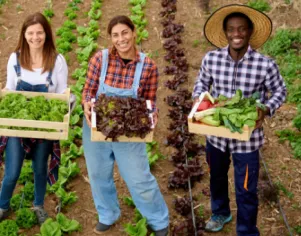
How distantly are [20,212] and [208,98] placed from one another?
257 cm

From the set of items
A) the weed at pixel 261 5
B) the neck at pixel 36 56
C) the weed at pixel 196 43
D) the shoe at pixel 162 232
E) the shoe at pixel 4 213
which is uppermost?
the weed at pixel 261 5

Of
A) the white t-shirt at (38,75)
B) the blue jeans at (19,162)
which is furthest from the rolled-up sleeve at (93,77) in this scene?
the blue jeans at (19,162)

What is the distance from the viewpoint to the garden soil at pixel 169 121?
5891 millimetres

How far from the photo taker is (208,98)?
452cm

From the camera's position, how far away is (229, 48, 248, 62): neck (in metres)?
4.41

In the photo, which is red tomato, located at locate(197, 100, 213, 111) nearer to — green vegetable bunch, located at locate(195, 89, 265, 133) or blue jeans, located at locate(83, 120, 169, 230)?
green vegetable bunch, located at locate(195, 89, 265, 133)

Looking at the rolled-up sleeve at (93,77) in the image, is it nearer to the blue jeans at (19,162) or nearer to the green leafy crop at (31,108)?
the green leafy crop at (31,108)

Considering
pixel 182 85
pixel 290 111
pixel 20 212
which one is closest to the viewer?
pixel 20 212

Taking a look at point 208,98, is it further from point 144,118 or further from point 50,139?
point 50,139

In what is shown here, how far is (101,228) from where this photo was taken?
5555 mm

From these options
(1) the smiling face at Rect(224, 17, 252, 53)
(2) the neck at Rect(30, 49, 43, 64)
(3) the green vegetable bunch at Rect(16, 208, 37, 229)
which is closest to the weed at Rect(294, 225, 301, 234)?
(1) the smiling face at Rect(224, 17, 252, 53)

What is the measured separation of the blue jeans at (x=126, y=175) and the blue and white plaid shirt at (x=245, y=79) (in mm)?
789

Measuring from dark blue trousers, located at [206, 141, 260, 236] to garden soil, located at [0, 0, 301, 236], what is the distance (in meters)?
0.71

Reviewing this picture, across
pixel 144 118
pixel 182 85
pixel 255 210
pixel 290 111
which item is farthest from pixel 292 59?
pixel 144 118
